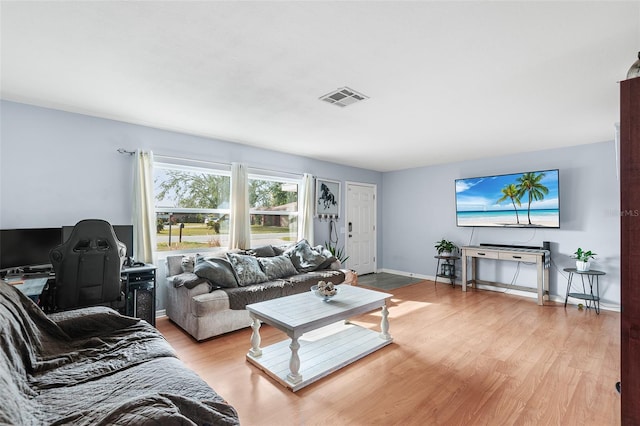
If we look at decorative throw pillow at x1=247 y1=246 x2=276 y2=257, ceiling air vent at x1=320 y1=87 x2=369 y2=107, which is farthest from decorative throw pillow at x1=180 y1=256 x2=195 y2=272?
ceiling air vent at x1=320 y1=87 x2=369 y2=107

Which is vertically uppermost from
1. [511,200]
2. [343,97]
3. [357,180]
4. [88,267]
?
[343,97]

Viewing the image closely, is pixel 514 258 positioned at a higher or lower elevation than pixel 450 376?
higher

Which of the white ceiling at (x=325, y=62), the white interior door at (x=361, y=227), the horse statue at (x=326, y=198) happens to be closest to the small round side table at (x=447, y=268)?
the white interior door at (x=361, y=227)

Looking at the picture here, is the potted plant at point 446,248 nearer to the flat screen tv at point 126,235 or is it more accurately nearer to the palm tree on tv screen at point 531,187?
the palm tree on tv screen at point 531,187

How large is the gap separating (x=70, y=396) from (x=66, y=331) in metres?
0.76

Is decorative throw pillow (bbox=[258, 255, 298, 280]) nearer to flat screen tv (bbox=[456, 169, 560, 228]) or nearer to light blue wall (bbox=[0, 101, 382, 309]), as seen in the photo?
light blue wall (bbox=[0, 101, 382, 309])

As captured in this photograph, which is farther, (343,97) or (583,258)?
(583,258)

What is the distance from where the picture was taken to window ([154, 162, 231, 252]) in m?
4.00

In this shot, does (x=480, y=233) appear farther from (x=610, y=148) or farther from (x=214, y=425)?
(x=214, y=425)

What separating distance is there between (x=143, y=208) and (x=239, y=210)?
131 cm

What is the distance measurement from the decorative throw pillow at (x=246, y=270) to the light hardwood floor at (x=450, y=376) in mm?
591

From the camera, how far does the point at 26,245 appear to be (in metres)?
2.90

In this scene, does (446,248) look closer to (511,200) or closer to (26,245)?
(511,200)

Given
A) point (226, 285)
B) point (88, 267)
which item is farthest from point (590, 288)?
point (88, 267)
